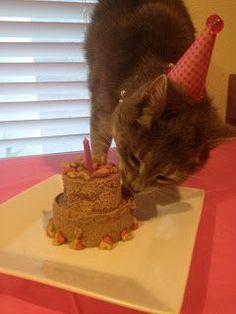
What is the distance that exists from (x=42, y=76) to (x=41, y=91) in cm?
6

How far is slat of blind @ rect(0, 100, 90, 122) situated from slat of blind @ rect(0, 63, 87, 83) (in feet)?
0.31

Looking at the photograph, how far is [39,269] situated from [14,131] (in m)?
1.10

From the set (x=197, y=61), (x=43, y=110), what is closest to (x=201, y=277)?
(x=197, y=61)

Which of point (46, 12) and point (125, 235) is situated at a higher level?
point (46, 12)

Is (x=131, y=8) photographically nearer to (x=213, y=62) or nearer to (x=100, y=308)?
(x=213, y=62)

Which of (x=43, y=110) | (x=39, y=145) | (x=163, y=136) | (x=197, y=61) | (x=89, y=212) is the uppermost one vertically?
(x=197, y=61)

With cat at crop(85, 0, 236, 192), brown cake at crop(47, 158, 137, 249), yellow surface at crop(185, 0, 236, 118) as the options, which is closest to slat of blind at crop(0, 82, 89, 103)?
cat at crop(85, 0, 236, 192)

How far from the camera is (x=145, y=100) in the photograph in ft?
2.54

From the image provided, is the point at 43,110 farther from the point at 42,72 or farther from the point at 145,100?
the point at 145,100

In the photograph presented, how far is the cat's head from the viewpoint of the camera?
0.79 meters

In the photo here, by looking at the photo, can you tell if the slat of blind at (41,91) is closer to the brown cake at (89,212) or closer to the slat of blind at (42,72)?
the slat of blind at (42,72)

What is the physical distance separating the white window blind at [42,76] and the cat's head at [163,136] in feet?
2.69

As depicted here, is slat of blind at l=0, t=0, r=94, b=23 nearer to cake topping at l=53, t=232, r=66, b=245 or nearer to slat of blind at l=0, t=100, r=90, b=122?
slat of blind at l=0, t=100, r=90, b=122

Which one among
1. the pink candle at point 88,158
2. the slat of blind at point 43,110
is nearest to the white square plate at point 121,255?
the pink candle at point 88,158
